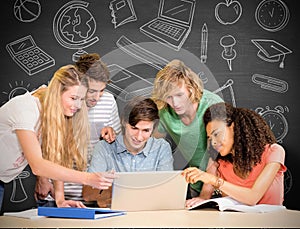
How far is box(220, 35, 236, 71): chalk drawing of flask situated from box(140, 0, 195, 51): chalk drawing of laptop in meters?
0.21

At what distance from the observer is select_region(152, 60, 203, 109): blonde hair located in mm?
2738

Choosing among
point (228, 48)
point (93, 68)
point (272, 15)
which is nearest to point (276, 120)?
point (228, 48)

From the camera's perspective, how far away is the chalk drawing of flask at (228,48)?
3023 mm

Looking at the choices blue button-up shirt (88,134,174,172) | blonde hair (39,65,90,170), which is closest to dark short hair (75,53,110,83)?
blonde hair (39,65,90,170)

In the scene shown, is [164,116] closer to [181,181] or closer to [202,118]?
[202,118]

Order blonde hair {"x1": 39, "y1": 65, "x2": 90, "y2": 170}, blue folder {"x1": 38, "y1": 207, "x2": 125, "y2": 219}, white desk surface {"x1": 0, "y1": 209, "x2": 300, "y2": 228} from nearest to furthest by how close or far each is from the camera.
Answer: white desk surface {"x1": 0, "y1": 209, "x2": 300, "y2": 228}, blue folder {"x1": 38, "y1": 207, "x2": 125, "y2": 219}, blonde hair {"x1": 39, "y1": 65, "x2": 90, "y2": 170}

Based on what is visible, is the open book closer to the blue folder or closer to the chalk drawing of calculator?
the blue folder

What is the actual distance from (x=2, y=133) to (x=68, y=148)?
355 millimetres

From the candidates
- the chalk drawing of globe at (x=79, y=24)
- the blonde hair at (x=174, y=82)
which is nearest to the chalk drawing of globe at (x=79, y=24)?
the chalk drawing of globe at (x=79, y=24)

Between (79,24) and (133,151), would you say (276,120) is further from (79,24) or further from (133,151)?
(79,24)

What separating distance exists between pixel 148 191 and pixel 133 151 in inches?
18.5

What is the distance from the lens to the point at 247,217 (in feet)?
6.73

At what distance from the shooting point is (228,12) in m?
3.05

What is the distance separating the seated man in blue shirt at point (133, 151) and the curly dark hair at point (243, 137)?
0.31 meters
